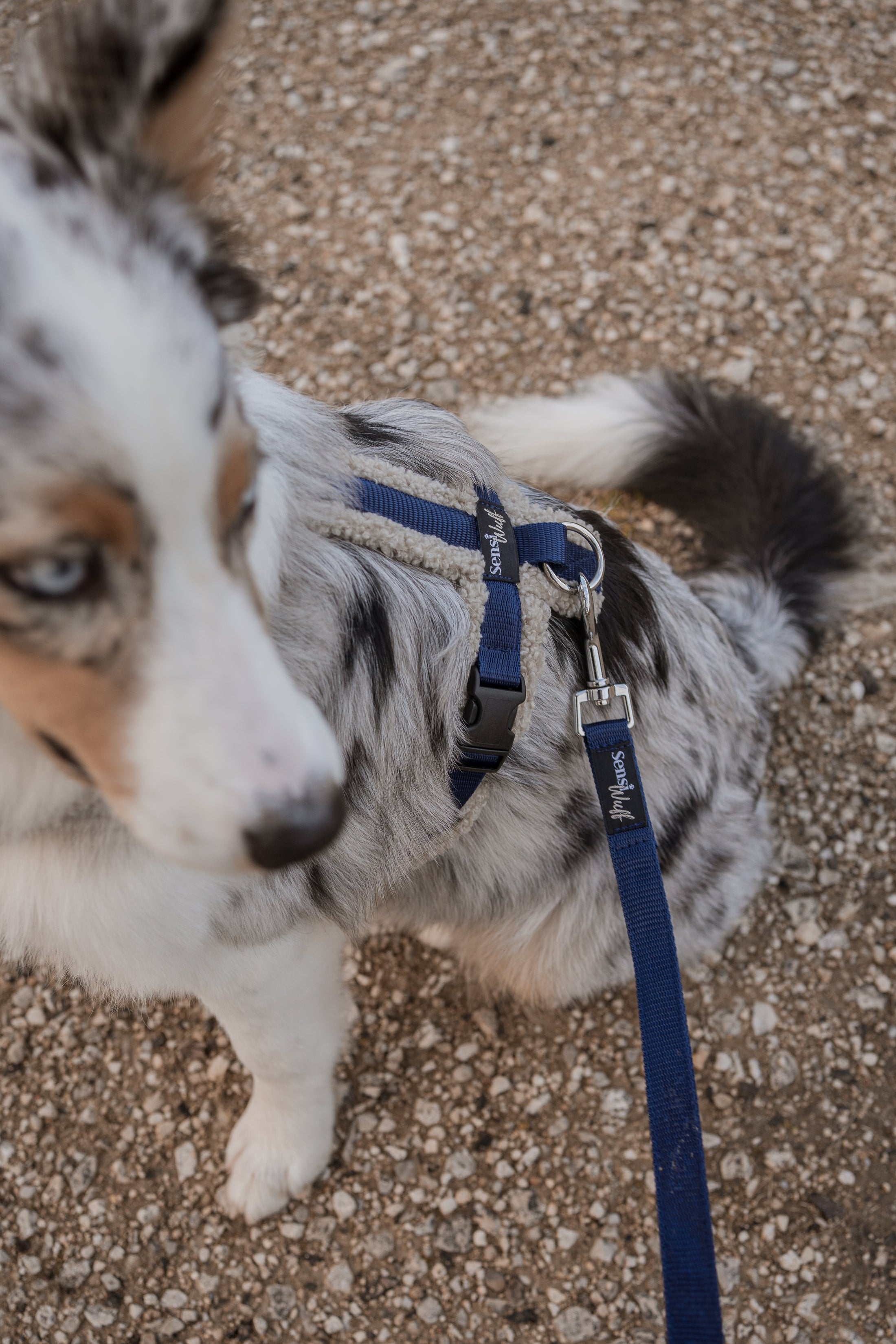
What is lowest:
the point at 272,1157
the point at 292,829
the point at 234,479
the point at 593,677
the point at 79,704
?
the point at 272,1157

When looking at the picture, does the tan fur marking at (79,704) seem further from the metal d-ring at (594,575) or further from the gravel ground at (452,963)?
the metal d-ring at (594,575)

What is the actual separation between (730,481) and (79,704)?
6.72 feet

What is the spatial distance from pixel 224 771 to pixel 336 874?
0.73 metres

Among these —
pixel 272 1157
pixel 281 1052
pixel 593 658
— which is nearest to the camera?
pixel 593 658

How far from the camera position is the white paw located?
2.25 metres

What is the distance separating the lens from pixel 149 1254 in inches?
89.9

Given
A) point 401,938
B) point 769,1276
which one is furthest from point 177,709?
point 769,1276

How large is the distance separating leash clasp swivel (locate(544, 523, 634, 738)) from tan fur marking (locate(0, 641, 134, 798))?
2.82ft

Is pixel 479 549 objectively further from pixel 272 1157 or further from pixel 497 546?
pixel 272 1157

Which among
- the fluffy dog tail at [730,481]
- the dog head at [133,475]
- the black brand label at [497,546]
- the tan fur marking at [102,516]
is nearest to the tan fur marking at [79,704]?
the dog head at [133,475]

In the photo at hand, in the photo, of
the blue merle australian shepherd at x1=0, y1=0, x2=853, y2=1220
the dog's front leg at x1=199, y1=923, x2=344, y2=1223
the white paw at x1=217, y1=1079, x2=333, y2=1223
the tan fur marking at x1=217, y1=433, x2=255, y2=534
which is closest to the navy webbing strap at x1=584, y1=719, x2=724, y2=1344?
the blue merle australian shepherd at x1=0, y1=0, x2=853, y2=1220

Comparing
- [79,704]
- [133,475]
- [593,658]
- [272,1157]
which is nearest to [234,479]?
[133,475]

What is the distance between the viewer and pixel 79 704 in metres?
1.06

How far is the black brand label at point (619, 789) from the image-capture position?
164 cm
